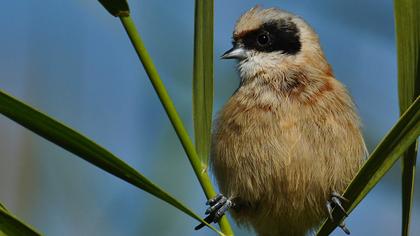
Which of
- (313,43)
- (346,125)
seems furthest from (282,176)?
(313,43)

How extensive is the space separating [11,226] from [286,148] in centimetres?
167

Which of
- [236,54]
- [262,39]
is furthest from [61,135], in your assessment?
[262,39]

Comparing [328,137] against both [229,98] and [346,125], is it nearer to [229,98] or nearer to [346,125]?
[346,125]

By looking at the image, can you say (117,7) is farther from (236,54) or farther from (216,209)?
(236,54)

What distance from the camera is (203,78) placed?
1573 mm

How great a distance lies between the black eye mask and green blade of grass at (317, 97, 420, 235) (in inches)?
80.5

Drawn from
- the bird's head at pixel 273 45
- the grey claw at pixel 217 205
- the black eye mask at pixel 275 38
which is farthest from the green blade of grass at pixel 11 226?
the black eye mask at pixel 275 38

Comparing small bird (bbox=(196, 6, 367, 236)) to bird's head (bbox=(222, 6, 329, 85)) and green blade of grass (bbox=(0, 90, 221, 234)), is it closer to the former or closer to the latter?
bird's head (bbox=(222, 6, 329, 85))

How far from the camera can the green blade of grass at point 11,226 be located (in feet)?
3.77

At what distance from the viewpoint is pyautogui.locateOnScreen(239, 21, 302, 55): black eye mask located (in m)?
3.39

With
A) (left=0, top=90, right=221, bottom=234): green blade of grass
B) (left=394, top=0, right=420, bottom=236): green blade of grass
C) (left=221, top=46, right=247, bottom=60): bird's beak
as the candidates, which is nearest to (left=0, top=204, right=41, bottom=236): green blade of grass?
(left=0, top=90, right=221, bottom=234): green blade of grass

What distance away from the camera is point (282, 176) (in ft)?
8.86

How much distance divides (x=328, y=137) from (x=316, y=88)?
0.32 meters

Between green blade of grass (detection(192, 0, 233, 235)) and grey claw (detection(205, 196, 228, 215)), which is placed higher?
green blade of grass (detection(192, 0, 233, 235))
